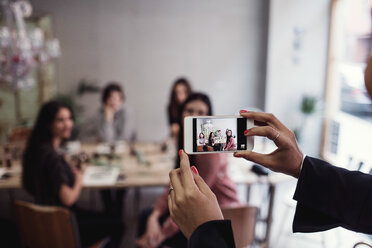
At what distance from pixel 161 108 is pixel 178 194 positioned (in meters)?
4.64

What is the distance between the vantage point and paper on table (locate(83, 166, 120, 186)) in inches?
92.5

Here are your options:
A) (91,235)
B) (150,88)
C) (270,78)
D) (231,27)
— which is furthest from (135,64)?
(91,235)

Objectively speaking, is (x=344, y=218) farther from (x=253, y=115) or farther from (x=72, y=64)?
(x=72, y=64)

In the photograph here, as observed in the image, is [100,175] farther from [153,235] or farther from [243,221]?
[243,221]

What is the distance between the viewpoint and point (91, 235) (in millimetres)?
2160

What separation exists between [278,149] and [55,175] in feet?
5.65

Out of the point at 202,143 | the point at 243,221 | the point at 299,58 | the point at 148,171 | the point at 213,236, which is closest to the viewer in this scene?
the point at 213,236

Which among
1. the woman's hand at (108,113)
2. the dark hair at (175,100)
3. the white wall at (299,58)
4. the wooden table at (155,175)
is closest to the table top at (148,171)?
the wooden table at (155,175)

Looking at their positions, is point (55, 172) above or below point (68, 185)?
above

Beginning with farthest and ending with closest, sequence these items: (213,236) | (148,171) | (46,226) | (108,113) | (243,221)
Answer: (108,113), (148,171), (46,226), (243,221), (213,236)

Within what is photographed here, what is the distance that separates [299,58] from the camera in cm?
484

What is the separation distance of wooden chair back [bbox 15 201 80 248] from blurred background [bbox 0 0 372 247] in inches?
120

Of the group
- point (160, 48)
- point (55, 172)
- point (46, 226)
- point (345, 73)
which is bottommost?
point (46, 226)

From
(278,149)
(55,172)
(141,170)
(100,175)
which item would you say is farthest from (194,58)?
(278,149)
